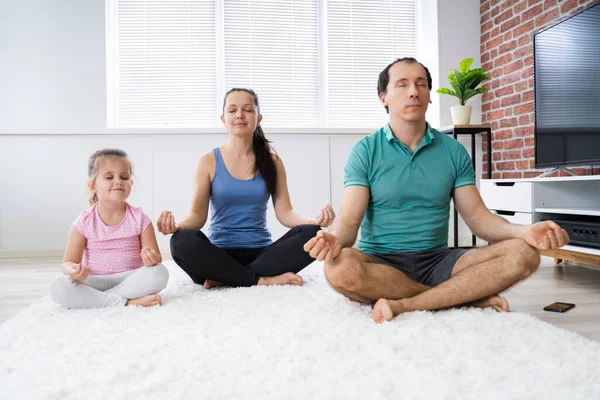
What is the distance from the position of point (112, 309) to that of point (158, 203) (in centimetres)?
204

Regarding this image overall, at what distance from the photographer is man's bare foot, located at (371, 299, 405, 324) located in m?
1.57

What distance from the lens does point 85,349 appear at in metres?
1.37

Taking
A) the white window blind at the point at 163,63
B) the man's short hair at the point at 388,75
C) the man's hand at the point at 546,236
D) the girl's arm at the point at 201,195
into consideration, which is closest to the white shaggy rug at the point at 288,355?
the man's hand at the point at 546,236

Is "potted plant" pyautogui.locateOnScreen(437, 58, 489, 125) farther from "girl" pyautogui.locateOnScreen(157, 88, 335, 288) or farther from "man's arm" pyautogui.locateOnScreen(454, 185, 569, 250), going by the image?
"man's arm" pyautogui.locateOnScreen(454, 185, 569, 250)

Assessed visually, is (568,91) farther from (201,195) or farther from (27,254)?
(27,254)

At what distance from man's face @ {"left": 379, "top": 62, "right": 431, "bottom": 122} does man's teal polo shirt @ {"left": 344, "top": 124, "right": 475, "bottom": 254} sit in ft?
0.33

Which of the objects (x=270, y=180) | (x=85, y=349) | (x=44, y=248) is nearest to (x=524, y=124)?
(x=270, y=180)

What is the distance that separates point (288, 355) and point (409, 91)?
98 cm

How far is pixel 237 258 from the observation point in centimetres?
228

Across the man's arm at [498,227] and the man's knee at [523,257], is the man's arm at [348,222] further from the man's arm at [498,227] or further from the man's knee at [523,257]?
the man's knee at [523,257]

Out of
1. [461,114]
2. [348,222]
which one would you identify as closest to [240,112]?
[348,222]

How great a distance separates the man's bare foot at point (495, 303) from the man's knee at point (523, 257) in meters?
0.15

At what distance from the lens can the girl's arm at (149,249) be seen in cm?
191

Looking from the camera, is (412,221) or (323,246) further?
(412,221)
